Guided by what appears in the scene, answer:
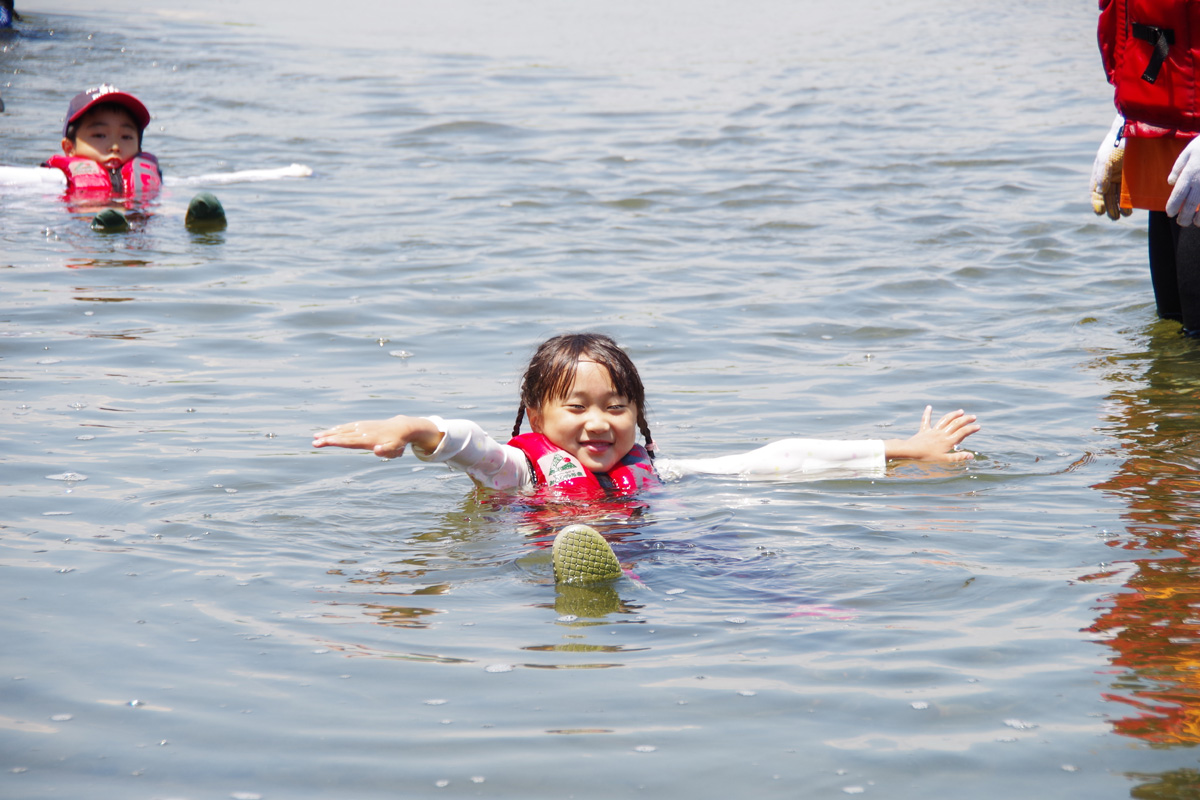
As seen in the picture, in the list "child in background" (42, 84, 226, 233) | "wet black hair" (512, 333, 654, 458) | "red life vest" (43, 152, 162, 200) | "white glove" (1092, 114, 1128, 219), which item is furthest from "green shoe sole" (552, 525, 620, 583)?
"red life vest" (43, 152, 162, 200)

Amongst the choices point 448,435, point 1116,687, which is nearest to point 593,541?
point 448,435

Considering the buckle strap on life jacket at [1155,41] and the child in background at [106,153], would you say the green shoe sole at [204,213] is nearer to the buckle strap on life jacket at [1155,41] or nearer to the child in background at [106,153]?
the child in background at [106,153]

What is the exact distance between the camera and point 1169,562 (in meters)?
4.19

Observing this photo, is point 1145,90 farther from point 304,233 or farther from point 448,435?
point 304,233

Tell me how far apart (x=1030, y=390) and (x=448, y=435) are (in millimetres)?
3683

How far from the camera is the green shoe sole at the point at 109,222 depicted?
33.2 feet

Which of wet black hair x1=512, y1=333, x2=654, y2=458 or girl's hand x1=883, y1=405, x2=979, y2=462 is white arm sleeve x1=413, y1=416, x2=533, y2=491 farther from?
girl's hand x1=883, y1=405, x2=979, y2=462

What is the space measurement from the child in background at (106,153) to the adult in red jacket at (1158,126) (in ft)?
26.6

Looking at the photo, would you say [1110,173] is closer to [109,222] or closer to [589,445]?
[589,445]

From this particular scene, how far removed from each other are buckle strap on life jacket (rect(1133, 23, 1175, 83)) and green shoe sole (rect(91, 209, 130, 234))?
25.4 feet

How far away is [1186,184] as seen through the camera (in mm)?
5664

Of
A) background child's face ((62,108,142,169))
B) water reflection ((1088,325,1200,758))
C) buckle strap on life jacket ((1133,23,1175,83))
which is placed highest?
buckle strap on life jacket ((1133,23,1175,83))

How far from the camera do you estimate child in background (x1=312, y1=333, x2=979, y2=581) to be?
5043mm

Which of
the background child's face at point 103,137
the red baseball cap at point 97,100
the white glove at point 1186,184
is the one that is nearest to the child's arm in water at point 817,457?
the white glove at point 1186,184
